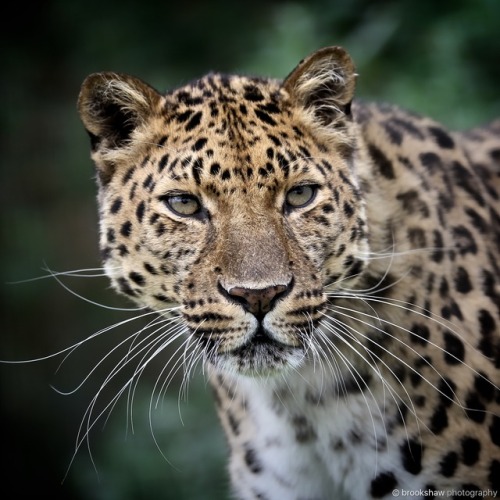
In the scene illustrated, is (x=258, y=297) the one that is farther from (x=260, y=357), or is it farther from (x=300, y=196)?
(x=300, y=196)

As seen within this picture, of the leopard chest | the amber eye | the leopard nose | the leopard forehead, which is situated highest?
the leopard forehead

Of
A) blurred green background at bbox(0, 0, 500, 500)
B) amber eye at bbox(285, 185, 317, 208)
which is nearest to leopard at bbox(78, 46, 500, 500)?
amber eye at bbox(285, 185, 317, 208)

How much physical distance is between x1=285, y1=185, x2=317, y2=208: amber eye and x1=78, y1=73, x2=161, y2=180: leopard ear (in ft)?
2.63

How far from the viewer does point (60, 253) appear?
1288cm

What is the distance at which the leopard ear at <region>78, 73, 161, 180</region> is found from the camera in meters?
4.71

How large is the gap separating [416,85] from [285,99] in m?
4.03

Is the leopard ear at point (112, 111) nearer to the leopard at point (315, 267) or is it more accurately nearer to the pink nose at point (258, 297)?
the leopard at point (315, 267)

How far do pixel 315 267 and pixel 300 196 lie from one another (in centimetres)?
34

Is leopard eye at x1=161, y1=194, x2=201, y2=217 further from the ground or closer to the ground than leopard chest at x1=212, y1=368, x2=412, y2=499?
further from the ground

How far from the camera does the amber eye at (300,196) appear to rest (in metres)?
4.56

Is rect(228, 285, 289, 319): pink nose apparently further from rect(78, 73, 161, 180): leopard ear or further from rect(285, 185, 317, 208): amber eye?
rect(78, 73, 161, 180): leopard ear

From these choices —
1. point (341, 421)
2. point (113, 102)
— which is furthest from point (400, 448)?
point (113, 102)

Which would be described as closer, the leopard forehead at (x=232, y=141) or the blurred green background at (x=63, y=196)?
the leopard forehead at (x=232, y=141)

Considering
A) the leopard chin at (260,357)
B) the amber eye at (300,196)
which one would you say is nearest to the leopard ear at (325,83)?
the amber eye at (300,196)
